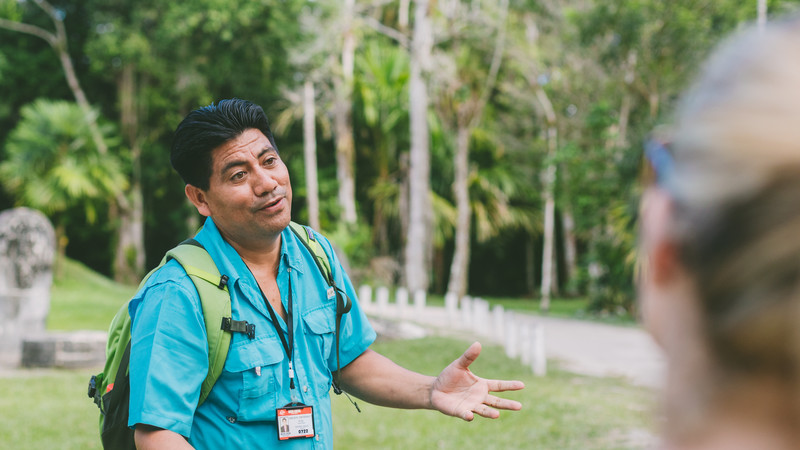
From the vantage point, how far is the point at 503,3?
25.0 metres

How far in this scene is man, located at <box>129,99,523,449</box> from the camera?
2.27 metres

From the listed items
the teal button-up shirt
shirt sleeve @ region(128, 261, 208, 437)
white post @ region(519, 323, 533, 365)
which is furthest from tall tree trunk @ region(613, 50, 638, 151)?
shirt sleeve @ region(128, 261, 208, 437)

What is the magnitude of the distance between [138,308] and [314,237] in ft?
2.35

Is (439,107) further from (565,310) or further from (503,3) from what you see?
(565,310)

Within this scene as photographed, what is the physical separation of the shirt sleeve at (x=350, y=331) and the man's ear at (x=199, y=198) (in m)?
0.44

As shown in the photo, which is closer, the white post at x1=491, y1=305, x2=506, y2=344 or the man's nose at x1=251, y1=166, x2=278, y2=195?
the man's nose at x1=251, y1=166, x2=278, y2=195

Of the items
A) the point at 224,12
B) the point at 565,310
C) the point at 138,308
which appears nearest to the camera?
the point at 138,308

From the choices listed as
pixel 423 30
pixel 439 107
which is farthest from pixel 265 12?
pixel 439 107

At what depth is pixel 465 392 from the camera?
8.46 feet

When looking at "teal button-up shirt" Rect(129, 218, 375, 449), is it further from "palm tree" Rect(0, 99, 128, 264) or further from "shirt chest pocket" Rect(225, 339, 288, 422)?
"palm tree" Rect(0, 99, 128, 264)

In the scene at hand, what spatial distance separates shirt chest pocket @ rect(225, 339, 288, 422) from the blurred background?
17.8m

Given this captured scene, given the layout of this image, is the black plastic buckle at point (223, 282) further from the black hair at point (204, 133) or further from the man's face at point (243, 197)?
the black hair at point (204, 133)

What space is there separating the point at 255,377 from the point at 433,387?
23.7 inches

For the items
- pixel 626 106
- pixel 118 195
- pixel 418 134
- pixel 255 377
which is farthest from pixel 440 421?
pixel 118 195
